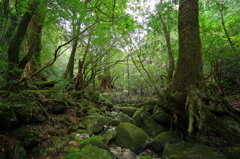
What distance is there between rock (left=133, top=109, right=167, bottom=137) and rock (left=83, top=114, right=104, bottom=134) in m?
2.14

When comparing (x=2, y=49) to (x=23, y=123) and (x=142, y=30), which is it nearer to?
(x=23, y=123)

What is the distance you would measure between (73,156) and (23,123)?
5.88ft

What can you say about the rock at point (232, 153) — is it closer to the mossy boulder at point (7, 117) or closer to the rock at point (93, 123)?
the rock at point (93, 123)

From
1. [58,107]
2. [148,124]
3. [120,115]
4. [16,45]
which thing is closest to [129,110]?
[120,115]

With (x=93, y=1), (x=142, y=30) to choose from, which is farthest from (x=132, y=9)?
(x=93, y=1)

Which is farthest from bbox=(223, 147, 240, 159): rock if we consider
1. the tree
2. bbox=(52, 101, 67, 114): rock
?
bbox=(52, 101, 67, 114): rock

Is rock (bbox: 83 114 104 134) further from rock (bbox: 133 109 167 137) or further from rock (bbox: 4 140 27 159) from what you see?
rock (bbox: 4 140 27 159)

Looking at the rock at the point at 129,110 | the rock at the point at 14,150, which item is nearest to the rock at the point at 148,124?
the rock at the point at 129,110

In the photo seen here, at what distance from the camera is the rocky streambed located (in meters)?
2.90

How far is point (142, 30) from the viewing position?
7207 mm

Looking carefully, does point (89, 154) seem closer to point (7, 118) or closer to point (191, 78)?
point (7, 118)

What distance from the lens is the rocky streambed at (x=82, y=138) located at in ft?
9.51

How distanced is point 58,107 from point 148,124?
163 inches

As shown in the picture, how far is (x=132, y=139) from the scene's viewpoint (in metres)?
4.74
